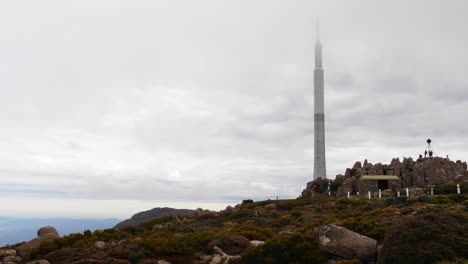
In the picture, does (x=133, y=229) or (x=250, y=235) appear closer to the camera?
(x=250, y=235)

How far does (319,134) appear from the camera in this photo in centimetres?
10856

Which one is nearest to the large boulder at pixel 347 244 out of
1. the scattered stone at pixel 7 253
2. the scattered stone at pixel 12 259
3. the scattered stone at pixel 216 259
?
the scattered stone at pixel 216 259

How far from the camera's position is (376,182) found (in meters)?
66.5

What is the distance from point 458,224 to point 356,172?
205ft

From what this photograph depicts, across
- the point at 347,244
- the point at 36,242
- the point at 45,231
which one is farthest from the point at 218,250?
the point at 45,231

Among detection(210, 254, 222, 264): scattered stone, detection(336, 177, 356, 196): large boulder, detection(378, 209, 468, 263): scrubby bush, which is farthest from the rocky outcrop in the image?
detection(378, 209, 468, 263): scrubby bush

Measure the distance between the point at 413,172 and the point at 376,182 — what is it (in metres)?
8.30

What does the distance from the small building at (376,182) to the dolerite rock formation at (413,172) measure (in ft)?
4.33

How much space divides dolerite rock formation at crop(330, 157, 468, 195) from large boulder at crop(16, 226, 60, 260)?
46.0 metres

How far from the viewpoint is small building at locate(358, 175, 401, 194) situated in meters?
64.7

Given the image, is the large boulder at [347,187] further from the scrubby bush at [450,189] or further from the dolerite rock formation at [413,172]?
the scrubby bush at [450,189]

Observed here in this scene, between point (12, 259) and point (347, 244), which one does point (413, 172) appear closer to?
point (347, 244)

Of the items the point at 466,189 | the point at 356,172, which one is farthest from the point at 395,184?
the point at 466,189

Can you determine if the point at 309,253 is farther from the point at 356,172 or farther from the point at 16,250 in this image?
the point at 356,172
